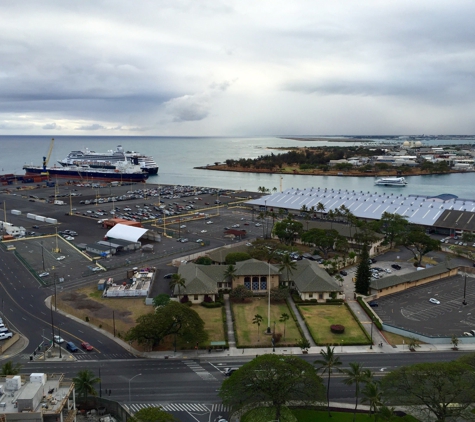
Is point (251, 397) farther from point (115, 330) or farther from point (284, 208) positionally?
point (284, 208)

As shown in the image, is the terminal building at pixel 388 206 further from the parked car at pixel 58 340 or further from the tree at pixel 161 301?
the parked car at pixel 58 340

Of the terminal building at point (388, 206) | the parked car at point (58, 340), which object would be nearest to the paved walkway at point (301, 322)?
the parked car at point (58, 340)

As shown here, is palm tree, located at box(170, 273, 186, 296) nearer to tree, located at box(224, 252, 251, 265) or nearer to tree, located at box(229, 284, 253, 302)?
tree, located at box(229, 284, 253, 302)

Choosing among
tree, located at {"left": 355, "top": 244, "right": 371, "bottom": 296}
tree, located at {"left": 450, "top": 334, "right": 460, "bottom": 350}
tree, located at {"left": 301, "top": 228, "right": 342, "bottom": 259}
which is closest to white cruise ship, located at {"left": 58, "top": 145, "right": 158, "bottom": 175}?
tree, located at {"left": 301, "top": 228, "right": 342, "bottom": 259}

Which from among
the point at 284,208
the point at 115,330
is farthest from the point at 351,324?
the point at 284,208

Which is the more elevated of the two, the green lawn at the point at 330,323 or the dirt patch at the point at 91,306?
the dirt patch at the point at 91,306

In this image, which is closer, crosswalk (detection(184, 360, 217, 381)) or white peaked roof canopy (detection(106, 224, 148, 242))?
crosswalk (detection(184, 360, 217, 381))

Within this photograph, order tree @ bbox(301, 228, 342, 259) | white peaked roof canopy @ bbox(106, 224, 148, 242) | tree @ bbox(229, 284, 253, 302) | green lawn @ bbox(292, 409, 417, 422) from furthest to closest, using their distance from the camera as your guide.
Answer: white peaked roof canopy @ bbox(106, 224, 148, 242) < tree @ bbox(301, 228, 342, 259) < tree @ bbox(229, 284, 253, 302) < green lawn @ bbox(292, 409, 417, 422)
